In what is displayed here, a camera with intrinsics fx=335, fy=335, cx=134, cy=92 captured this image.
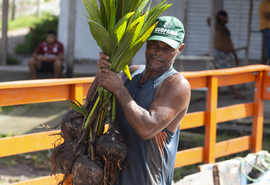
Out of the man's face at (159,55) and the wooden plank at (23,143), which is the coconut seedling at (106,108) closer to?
the man's face at (159,55)

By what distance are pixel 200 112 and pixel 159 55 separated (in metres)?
1.77

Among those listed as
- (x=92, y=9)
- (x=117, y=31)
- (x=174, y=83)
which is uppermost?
(x=92, y=9)

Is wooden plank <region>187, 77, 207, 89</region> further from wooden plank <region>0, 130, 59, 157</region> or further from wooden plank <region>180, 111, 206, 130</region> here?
wooden plank <region>0, 130, 59, 157</region>

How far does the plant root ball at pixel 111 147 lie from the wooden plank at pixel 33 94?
0.92m

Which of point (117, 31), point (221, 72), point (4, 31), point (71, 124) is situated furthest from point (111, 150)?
point (4, 31)

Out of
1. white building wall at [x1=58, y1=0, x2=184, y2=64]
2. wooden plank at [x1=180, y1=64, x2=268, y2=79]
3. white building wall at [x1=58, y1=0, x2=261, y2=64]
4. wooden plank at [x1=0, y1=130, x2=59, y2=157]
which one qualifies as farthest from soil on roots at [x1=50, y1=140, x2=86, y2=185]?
white building wall at [x1=58, y1=0, x2=261, y2=64]

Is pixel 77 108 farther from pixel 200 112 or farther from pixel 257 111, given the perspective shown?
pixel 257 111

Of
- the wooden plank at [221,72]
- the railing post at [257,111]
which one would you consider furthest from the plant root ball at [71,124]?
the railing post at [257,111]

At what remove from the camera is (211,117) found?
11.5ft

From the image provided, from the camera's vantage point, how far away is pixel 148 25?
1771mm

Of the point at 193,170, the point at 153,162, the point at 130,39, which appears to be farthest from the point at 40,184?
the point at 193,170

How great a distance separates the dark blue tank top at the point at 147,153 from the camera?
1813 mm

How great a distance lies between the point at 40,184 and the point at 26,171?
1.95 m

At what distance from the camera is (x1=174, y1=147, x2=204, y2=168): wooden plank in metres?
3.29
